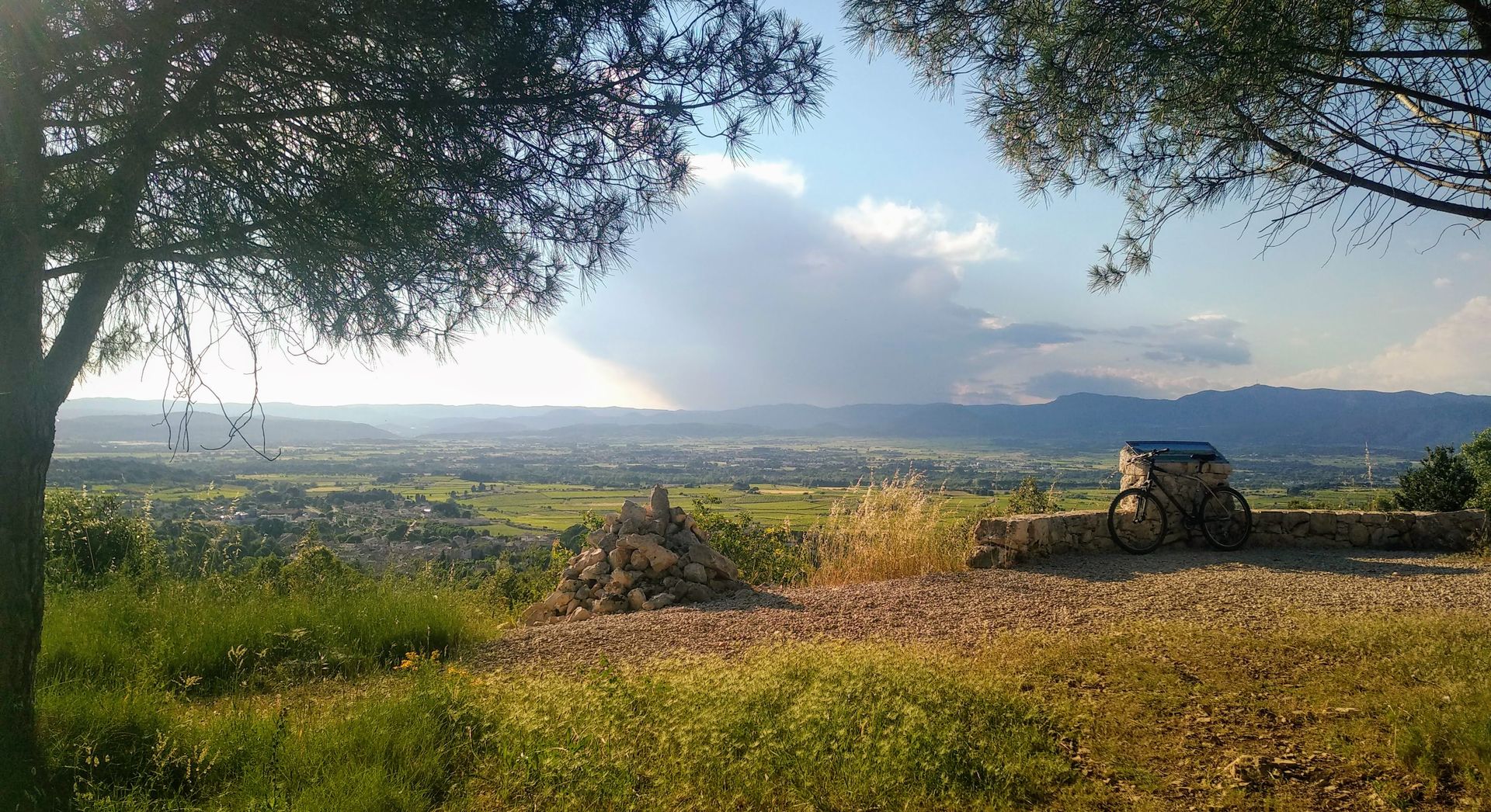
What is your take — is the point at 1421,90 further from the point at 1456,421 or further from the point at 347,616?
the point at 1456,421

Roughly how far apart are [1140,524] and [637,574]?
228 inches

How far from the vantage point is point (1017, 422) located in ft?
266

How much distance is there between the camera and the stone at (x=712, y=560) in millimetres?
7531

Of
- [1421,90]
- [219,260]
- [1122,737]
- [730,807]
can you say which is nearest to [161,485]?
[219,260]

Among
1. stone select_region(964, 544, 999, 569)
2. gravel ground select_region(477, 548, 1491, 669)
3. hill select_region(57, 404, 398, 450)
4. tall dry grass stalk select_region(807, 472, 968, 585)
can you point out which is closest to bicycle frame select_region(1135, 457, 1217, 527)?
gravel ground select_region(477, 548, 1491, 669)

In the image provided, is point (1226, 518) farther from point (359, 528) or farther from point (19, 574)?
point (359, 528)

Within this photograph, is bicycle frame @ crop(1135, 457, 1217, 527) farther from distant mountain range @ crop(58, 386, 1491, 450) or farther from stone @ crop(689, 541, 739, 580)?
distant mountain range @ crop(58, 386, 1491, 450)

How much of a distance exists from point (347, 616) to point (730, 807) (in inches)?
153

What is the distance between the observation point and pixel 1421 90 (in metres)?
4.19

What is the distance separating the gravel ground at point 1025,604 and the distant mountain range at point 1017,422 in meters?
26.3

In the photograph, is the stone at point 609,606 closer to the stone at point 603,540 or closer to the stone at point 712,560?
the stone at point 603,540

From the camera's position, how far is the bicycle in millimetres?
8234

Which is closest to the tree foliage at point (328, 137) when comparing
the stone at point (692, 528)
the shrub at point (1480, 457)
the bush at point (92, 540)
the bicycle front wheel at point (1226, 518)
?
the bush at point (92, 540)

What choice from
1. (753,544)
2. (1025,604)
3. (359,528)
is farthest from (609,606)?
(359,528)
